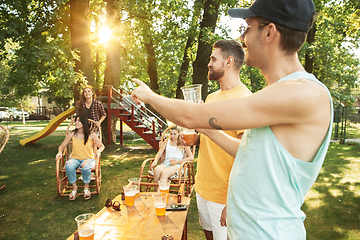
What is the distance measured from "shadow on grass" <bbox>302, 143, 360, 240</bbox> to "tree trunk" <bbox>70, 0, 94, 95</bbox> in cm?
792

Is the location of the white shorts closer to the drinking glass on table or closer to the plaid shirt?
the drinking glass on table

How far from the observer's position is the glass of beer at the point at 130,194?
2650 millimetres

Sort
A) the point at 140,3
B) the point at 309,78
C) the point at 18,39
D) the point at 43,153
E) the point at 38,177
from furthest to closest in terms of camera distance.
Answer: the point at 140,3 → the point at 43,153 → the point at 18,39 → the point at 38,177 → the point at 309,78

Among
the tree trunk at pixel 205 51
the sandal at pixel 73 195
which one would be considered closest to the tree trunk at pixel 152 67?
the tree trunk at pixel 205 51

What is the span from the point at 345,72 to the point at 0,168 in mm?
17913

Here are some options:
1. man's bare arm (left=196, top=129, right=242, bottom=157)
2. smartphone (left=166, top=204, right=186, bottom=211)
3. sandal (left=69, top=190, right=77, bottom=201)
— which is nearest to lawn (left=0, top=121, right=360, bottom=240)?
sandal (left=69, top=190, right=77, bottom=201)

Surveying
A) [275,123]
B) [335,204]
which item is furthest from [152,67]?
[275,123]

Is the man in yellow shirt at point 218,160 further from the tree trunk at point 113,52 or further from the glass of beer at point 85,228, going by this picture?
the tree trunk at point 113,52

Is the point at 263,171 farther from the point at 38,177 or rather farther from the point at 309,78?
the point at 38,177

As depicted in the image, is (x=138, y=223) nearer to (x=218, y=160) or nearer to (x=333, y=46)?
(x=218, y=160)

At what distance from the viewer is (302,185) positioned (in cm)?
98

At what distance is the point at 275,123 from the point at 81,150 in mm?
5050

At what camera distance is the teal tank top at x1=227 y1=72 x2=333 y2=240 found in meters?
0.92

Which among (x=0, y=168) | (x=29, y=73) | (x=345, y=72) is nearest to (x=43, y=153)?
(x=0, y=168)
